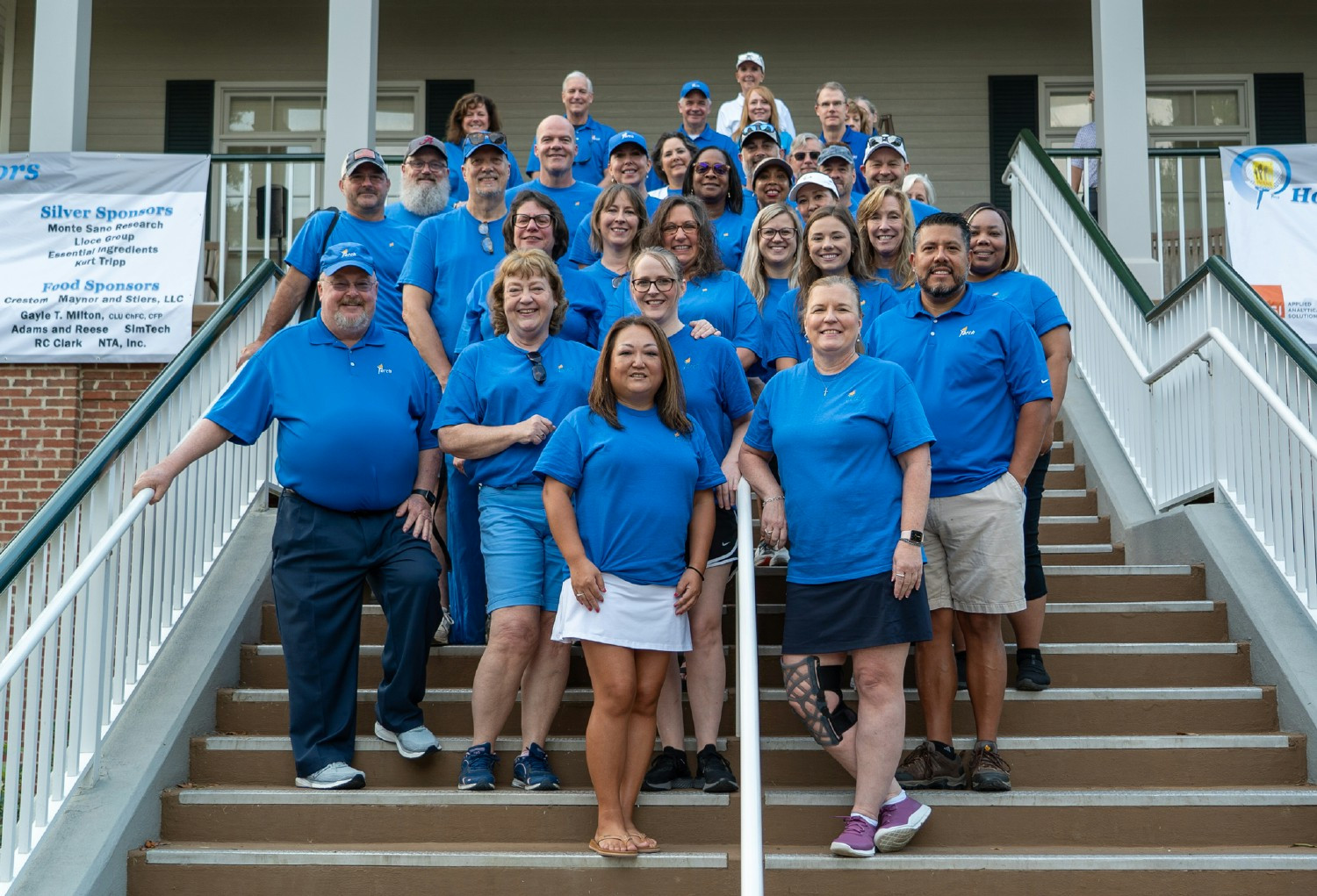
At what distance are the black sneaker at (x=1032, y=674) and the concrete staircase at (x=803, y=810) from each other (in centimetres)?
4

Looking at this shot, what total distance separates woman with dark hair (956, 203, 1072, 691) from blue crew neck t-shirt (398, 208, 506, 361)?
188cm

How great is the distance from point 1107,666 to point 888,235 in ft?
5.89

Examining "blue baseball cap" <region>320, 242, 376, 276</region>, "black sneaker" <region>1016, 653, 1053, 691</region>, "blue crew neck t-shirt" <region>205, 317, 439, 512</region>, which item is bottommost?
"black sneaker" <region>1016, 653, 1053, 691</region>

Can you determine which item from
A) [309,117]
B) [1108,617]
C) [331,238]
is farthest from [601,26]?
[1108,617]

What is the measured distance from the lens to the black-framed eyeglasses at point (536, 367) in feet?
15.1

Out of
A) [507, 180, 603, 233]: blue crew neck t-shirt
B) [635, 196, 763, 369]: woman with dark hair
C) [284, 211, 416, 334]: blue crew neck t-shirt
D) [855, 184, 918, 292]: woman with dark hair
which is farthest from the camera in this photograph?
[507, 180, 603, 233]: blue crew neck t-shirt

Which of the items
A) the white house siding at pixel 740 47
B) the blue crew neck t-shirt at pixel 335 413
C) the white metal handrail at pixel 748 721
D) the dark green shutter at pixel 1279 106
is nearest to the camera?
the white metal handrail at pixel 748 721

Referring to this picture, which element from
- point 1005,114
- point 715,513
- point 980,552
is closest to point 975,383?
point 980,552

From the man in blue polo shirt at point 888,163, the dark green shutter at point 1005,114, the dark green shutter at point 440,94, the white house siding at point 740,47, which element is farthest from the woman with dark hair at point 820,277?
the dark green shutter at point 440,94

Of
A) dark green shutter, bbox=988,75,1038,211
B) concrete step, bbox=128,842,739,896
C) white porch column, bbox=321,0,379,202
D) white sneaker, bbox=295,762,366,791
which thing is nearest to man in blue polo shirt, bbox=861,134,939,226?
concrete step, bbox=128,842,739,896

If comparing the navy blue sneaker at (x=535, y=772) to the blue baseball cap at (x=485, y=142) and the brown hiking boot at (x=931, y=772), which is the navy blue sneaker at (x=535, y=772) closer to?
the brown hiking boot at (x=931, y=772)

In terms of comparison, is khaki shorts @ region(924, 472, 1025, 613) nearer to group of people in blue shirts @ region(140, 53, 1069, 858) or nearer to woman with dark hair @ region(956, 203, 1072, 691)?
group of people in blue shirts @ region(140, 53, 1069, 858)

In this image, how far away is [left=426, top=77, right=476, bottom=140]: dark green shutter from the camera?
1210cm

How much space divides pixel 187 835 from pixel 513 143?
28.7 feet
